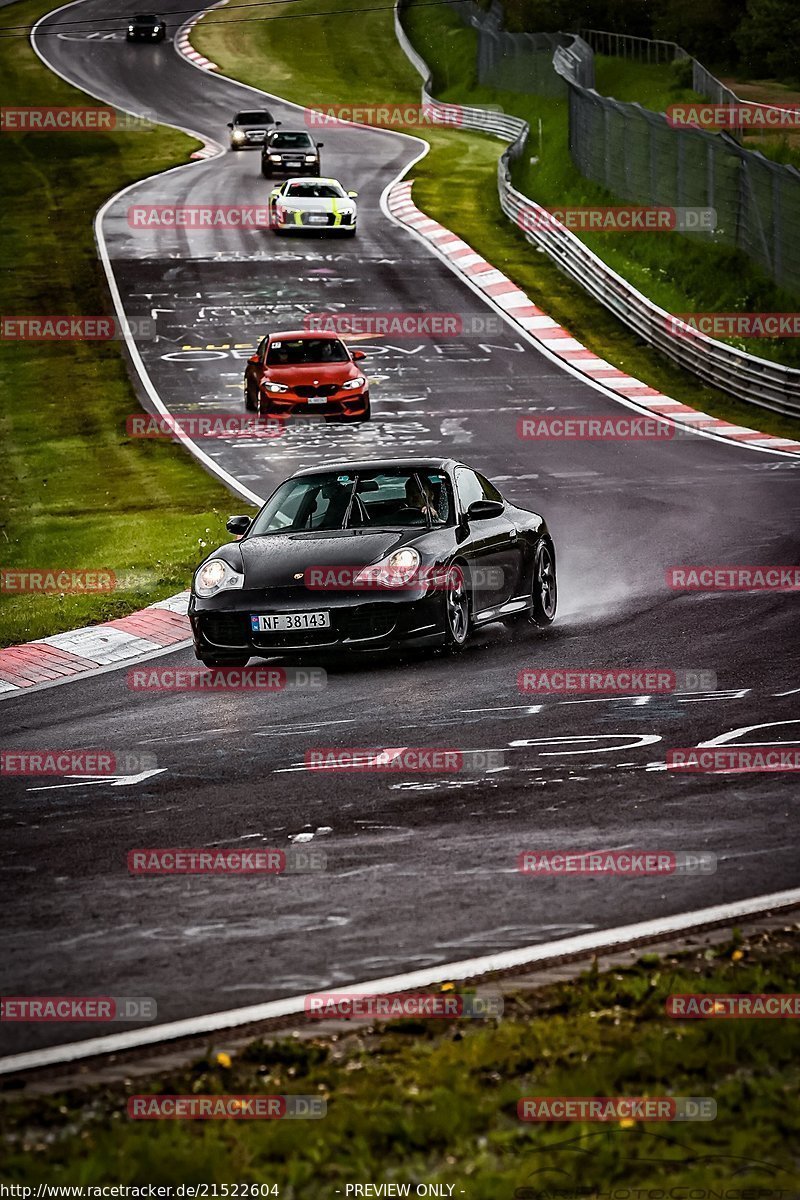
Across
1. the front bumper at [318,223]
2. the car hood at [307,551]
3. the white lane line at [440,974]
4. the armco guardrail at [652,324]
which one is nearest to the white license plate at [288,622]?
the car hood at [307,551]

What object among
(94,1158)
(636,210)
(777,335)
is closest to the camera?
(94,1158)

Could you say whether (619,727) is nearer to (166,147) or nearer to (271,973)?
(271,973)

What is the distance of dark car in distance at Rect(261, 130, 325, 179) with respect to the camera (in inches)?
1939

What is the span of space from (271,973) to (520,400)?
21407 millimetres

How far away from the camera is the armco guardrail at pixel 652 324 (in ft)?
85.5

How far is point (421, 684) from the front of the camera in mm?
11258

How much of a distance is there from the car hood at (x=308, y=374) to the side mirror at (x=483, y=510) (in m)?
12.8

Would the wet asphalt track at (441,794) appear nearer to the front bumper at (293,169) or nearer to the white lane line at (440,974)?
the white lane line at (440,974)

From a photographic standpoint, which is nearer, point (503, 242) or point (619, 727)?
point (619, 727)

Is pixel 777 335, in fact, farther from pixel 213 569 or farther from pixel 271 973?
pixel 271 973

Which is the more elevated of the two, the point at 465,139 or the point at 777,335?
the point at 465,139

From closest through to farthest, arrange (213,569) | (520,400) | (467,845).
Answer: (467,845) < (213,569) < (520,400)

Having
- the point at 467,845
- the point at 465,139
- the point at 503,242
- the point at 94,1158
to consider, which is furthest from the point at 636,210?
the point at 94,1158

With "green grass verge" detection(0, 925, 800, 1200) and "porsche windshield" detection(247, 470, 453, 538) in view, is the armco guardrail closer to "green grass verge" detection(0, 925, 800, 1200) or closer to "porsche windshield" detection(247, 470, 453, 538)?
"porsche windshield" detection(247, 470, 453, 538)
